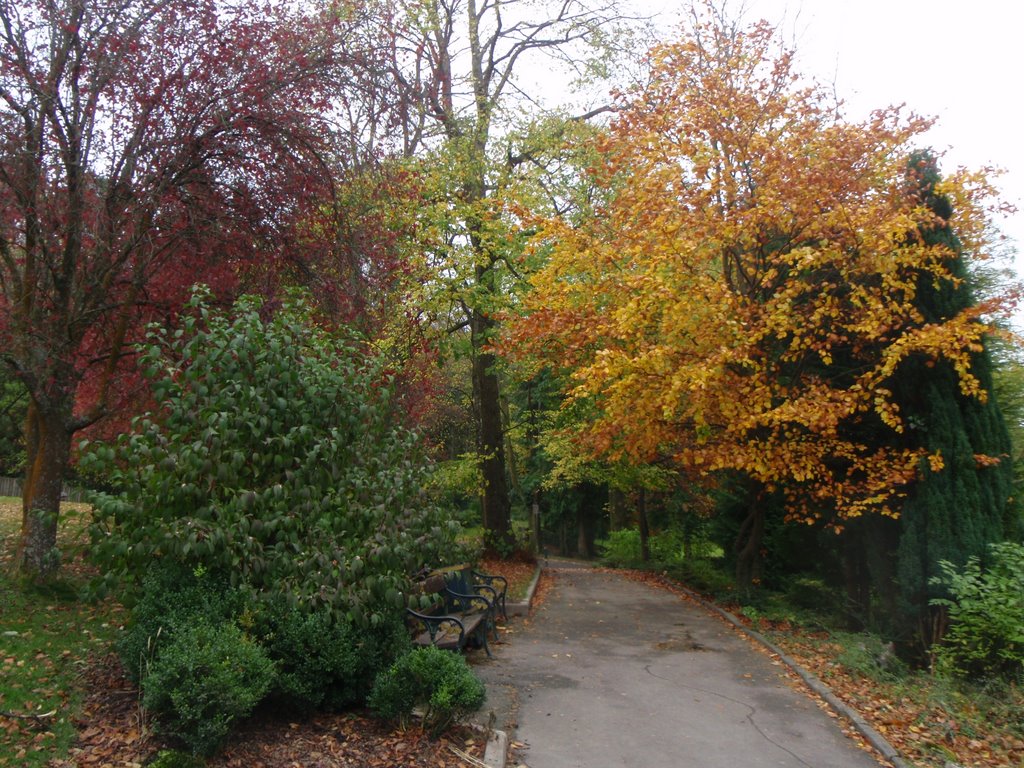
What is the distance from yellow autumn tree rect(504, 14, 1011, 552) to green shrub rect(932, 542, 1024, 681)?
154 centimetres

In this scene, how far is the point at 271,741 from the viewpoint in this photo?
5.67 m

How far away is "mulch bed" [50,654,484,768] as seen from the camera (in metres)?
5.05

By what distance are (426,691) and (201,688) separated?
173 cm

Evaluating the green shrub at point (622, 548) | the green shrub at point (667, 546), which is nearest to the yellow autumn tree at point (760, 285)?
the green shrub at point (667, 546)

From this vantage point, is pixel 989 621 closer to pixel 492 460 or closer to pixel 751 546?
pixel 751 546

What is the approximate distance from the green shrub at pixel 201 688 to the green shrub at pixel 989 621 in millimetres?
7231

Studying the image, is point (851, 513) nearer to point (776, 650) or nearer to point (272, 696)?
point (776, 650)

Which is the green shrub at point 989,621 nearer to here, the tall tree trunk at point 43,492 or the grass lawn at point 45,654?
the grass lawn at point 45,654

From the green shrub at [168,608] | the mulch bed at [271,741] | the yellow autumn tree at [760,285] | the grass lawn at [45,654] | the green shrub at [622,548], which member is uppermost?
the yellow autumn tree at [760,285]

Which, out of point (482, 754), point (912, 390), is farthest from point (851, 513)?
point (482, 754)

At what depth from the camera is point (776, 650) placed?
10.8 m

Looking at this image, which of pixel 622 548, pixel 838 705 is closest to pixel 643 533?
pixel 622 548

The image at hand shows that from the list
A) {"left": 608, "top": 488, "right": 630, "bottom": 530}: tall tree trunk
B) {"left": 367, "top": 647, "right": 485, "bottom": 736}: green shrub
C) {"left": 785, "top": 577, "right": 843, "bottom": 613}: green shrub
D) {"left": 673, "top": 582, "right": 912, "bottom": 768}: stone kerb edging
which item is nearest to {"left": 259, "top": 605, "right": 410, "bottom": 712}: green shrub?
{"left": 367, "top": 647, "right": 485, "bottom": 736}: green shrub

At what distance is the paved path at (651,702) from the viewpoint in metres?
6.51
